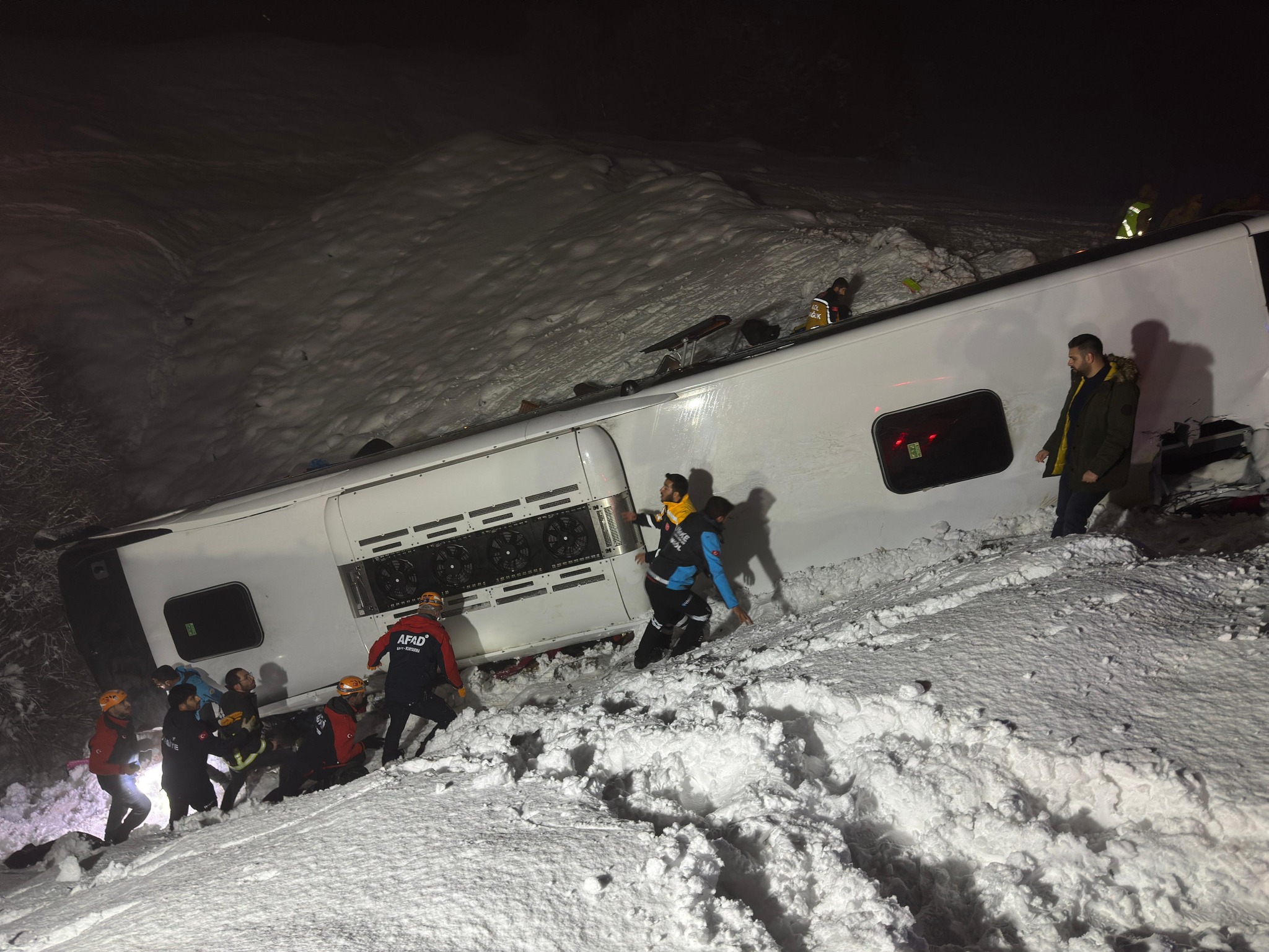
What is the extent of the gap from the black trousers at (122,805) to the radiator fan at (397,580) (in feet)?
8.84

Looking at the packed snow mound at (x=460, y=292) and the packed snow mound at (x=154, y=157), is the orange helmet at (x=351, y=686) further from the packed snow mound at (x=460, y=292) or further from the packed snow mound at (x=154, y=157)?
the packed snow mound at (x=154, y=157)

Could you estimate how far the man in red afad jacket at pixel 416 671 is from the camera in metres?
5.84

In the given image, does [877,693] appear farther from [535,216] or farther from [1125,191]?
[1125,191]

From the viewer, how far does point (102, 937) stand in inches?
130

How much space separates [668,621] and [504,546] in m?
1.43

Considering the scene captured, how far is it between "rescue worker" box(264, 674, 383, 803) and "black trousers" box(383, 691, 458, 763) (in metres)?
0.39

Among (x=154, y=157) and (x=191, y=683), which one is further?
(x=154, y=157)

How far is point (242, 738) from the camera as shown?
20.5 feet

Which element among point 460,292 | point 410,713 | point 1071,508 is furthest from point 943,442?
point 460,292

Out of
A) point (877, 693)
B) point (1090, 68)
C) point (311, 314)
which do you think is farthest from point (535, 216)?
point (1090, 68)

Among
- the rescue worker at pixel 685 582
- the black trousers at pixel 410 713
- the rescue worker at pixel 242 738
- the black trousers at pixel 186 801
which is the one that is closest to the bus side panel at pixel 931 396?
the rescue worker at pixel 685 582

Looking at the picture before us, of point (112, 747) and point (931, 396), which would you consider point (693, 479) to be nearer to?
point (931, 396)

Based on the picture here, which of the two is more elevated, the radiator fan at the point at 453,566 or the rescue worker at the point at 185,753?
the radiator fan at the point at 453,566

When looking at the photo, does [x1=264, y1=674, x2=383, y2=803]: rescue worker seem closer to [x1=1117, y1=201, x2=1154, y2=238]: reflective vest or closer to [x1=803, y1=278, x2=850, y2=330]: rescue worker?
[x1=803, y1=278, x2=850, y2=330]: rescue worker
